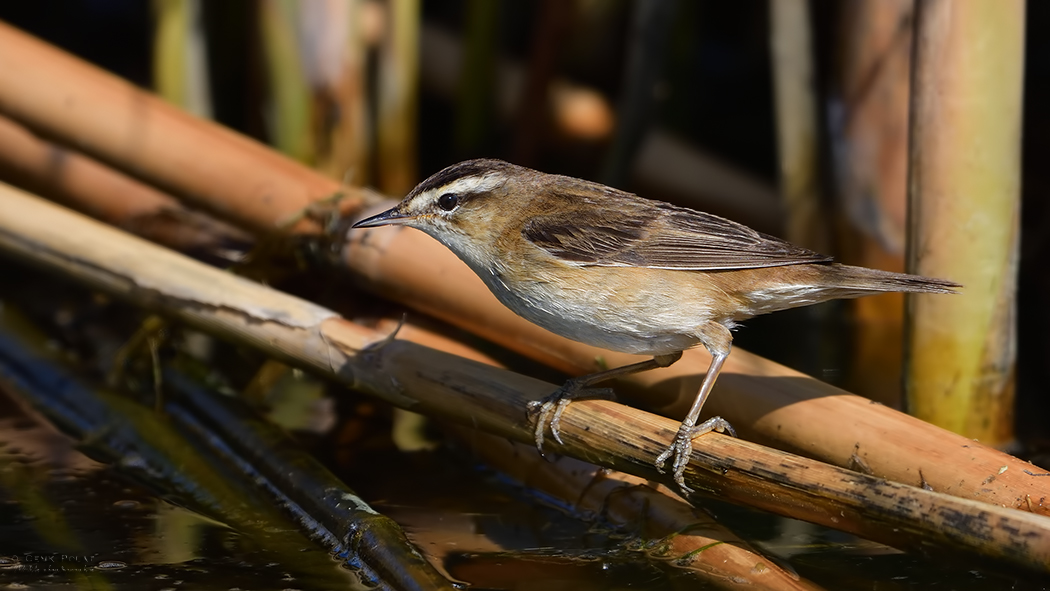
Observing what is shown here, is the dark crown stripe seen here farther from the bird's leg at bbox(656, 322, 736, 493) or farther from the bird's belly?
the bird's leg at bbox(656, 322, 736, 493)

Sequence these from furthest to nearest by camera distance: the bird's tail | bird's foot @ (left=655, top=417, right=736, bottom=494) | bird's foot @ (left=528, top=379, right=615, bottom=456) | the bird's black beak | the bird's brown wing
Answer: the bird's black beak
the bird's brown wing
bird's foot @ (left=528, top=379, right=615, bottom=456)
the bird's tail
bird's foot @ (left=655, top=417, right=736, bottom=494)

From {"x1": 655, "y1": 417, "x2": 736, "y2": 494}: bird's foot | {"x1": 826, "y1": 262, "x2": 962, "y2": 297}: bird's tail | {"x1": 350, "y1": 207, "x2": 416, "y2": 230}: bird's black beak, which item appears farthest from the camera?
{"x1": 350, "y1": 207, "x2": 416, "y2": 230}: bird's black beak

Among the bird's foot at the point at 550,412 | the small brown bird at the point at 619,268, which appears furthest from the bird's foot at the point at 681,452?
the bird's foot at the point at 550,412

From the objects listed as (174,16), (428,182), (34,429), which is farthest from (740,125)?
(34,429)

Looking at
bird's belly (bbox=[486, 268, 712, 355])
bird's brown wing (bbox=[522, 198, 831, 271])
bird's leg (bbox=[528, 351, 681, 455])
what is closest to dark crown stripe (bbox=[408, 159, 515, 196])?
bird's brown wing (bbox=[522, 198, 831, 271])

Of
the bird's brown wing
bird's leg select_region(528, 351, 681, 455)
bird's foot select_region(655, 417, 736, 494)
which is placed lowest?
bird's foot select_region(655, 417, 736, 494)

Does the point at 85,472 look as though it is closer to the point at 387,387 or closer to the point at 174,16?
the point at 387,387

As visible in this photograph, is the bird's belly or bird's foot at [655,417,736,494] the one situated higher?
the bird's belly
